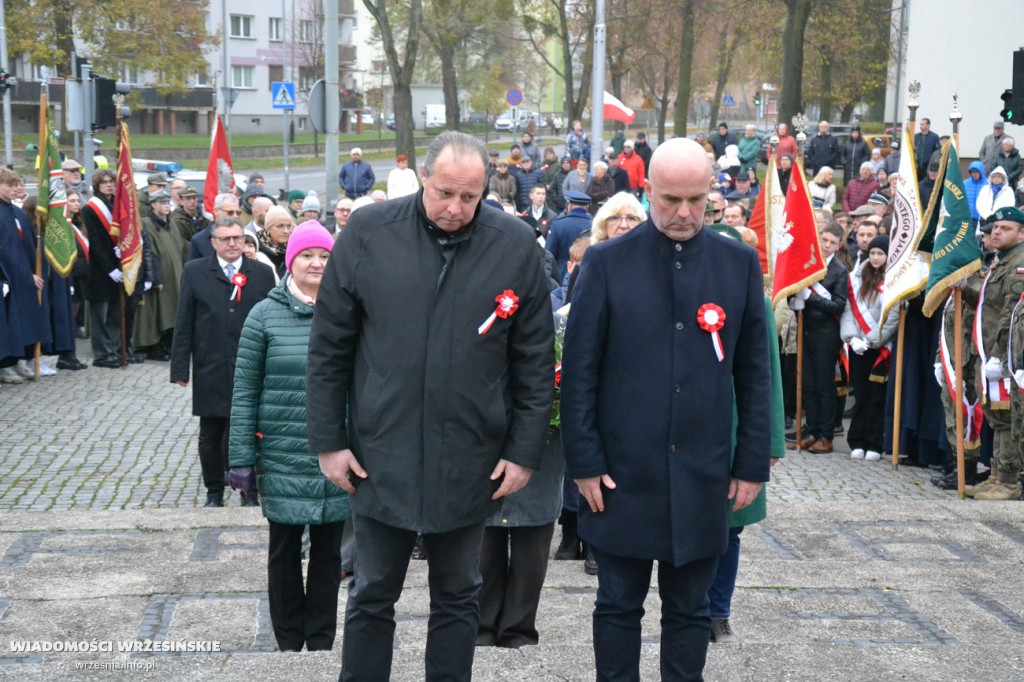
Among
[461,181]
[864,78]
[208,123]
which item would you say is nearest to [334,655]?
[461,181]

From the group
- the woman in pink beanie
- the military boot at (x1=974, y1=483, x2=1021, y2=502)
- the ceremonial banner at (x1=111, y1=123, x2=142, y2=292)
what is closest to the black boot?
the woman in pink beanie

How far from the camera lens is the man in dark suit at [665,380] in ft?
13.0

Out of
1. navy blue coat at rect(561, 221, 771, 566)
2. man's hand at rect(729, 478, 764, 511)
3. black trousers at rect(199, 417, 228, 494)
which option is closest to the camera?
navy blue coat at rect(561, 221, 771, 566)

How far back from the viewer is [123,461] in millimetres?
9891

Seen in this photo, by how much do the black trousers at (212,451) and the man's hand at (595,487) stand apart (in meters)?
4.62

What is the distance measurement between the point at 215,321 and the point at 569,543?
8.97ft

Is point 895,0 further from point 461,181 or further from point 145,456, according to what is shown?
point 461,181

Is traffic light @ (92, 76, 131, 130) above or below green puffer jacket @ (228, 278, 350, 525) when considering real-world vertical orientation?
above

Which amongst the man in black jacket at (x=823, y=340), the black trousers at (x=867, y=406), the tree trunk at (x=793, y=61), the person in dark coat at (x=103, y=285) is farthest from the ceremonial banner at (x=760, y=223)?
the tree trunk at (x=793, y=61)

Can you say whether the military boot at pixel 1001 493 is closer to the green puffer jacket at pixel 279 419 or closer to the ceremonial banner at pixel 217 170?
the green puffer jacket at pixel 279 419

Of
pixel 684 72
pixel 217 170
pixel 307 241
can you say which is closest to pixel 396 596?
pixel 307 241

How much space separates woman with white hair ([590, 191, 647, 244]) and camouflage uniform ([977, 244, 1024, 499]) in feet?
12.3

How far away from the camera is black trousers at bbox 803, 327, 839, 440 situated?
1091 centimetres

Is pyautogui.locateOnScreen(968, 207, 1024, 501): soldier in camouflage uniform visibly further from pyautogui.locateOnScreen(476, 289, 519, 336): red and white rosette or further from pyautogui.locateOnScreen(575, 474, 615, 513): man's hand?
pyautogui.locateOnScreen(476, 289, 519, 336): red and white rosette
